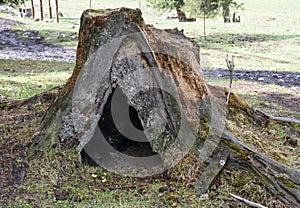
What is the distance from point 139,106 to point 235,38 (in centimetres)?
2354

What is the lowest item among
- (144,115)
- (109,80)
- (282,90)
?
(282,90)

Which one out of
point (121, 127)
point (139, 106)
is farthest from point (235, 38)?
point (139, 106)

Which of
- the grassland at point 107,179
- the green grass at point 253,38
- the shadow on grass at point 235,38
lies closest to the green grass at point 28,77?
the grassland at point 107,179

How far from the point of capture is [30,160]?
17.6 feet

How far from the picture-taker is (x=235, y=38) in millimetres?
27438

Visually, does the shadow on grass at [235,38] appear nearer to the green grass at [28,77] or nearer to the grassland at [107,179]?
the green grass at [28,77]

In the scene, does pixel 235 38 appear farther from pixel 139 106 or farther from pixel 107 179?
pixel 107 179

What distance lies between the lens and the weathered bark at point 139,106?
4.93 meters

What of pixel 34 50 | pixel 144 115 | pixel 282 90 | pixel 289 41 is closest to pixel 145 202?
pixel 144 115

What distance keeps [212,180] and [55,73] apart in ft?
32.0

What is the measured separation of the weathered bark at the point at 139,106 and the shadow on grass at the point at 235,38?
20.5 meters

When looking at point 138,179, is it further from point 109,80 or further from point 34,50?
point 34,50

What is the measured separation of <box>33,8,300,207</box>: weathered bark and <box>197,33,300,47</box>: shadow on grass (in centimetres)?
2047

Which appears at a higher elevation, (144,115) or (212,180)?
(144,115)
